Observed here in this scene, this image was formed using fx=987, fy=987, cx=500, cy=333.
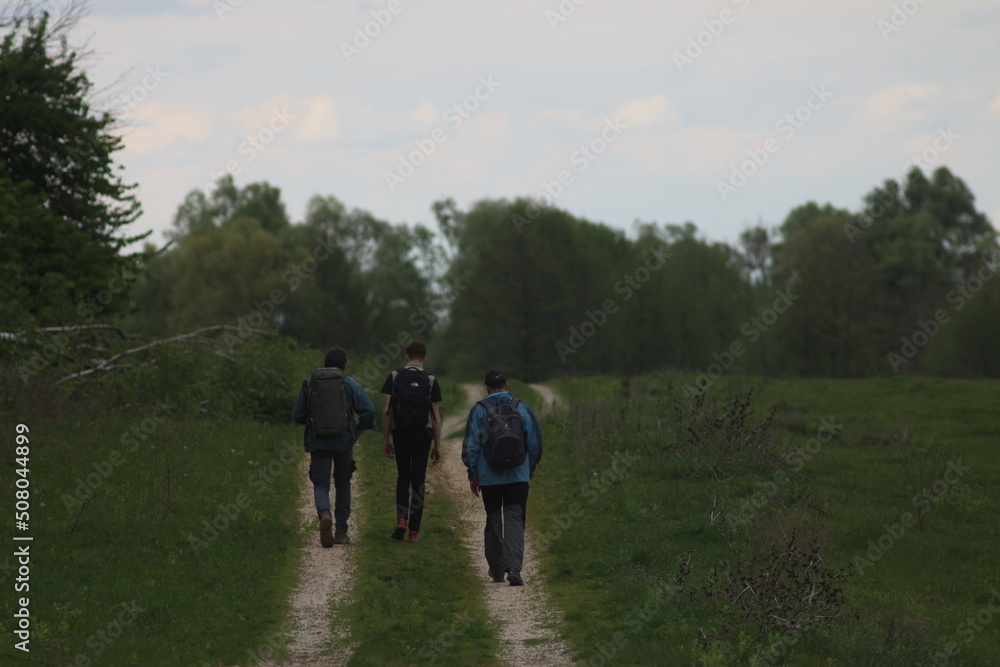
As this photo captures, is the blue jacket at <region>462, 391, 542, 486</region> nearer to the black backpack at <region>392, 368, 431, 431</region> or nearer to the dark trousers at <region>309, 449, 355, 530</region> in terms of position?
the black backpack at <region>392, 368, 431, 431</region>

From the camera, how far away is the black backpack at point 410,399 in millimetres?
11172

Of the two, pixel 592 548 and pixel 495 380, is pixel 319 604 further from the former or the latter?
pixel 592 548

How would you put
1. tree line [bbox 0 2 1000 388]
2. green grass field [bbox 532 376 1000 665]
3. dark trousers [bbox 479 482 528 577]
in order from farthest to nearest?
1. tree line [bbox 0 2 1000 388]
2. dark trousers [bbox 479 482 528 577]
3. green grass field [bbox 532 376 1000 665]

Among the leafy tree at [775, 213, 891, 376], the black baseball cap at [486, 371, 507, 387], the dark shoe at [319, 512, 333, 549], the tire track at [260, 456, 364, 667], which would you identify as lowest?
the tire track at [260, 456, 364, 667]

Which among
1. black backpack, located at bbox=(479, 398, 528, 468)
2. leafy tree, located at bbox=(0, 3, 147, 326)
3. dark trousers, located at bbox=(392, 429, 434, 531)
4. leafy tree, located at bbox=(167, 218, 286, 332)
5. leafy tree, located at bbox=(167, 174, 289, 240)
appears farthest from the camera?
leafy tree, located at bbox=(167, 174, 289, 240)

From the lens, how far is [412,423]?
36.7 ft

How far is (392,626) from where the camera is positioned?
27.2 ft

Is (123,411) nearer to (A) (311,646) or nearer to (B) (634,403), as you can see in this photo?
(B) (634,403)

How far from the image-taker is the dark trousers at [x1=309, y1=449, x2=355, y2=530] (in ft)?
37.7

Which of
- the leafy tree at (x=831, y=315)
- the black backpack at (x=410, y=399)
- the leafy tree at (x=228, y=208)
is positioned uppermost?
the leafy tree at (x=228, y=208)

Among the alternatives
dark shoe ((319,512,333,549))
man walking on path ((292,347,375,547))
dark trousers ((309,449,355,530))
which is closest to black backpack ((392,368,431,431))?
man walking on path ((292,347,375,547))

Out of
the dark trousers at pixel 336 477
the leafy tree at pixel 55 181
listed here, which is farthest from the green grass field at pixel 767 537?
the leafy tree at pixel 55 181

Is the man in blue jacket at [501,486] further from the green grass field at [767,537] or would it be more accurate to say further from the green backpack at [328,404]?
the green backpack at [328,404]

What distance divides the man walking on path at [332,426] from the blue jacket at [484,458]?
153 centimetres
